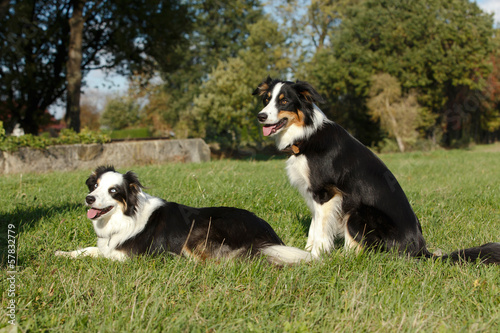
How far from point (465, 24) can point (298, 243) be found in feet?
90.6

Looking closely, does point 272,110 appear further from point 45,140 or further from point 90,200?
point 45,140

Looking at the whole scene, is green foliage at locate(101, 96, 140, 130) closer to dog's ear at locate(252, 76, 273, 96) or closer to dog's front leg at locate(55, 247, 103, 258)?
dog's ear at locate(252, 76, 273, 96)

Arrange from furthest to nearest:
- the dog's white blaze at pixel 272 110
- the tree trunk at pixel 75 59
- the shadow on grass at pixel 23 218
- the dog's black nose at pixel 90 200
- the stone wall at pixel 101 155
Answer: the tree trunk at pixel 75 59 < the stone wall at pixel 101 155 < the shadow on grass at pixel 23 218 < the dog's white blaze at pixel 272 110 < the dog's black nose at pixel 90 200

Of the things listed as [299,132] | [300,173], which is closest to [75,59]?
[299,132]

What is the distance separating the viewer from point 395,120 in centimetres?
2703

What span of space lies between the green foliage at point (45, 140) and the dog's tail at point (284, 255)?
890 centimetres

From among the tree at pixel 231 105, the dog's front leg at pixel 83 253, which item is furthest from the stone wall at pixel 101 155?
the tree at pixel 231 105

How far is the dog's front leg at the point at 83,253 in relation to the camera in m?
3.77

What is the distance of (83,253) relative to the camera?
380 centimetres

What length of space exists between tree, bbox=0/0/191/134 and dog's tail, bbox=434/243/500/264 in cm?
1616

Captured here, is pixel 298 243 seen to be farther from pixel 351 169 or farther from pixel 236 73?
pixel 236 73

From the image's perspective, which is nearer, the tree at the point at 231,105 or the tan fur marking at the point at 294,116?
the tan fur marking at the point at 294,116

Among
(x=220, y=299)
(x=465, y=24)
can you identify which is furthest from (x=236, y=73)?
(x=220, y=299)

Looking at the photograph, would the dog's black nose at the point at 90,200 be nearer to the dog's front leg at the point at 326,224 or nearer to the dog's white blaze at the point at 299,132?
the dog's white blaze at the point at 299,132
